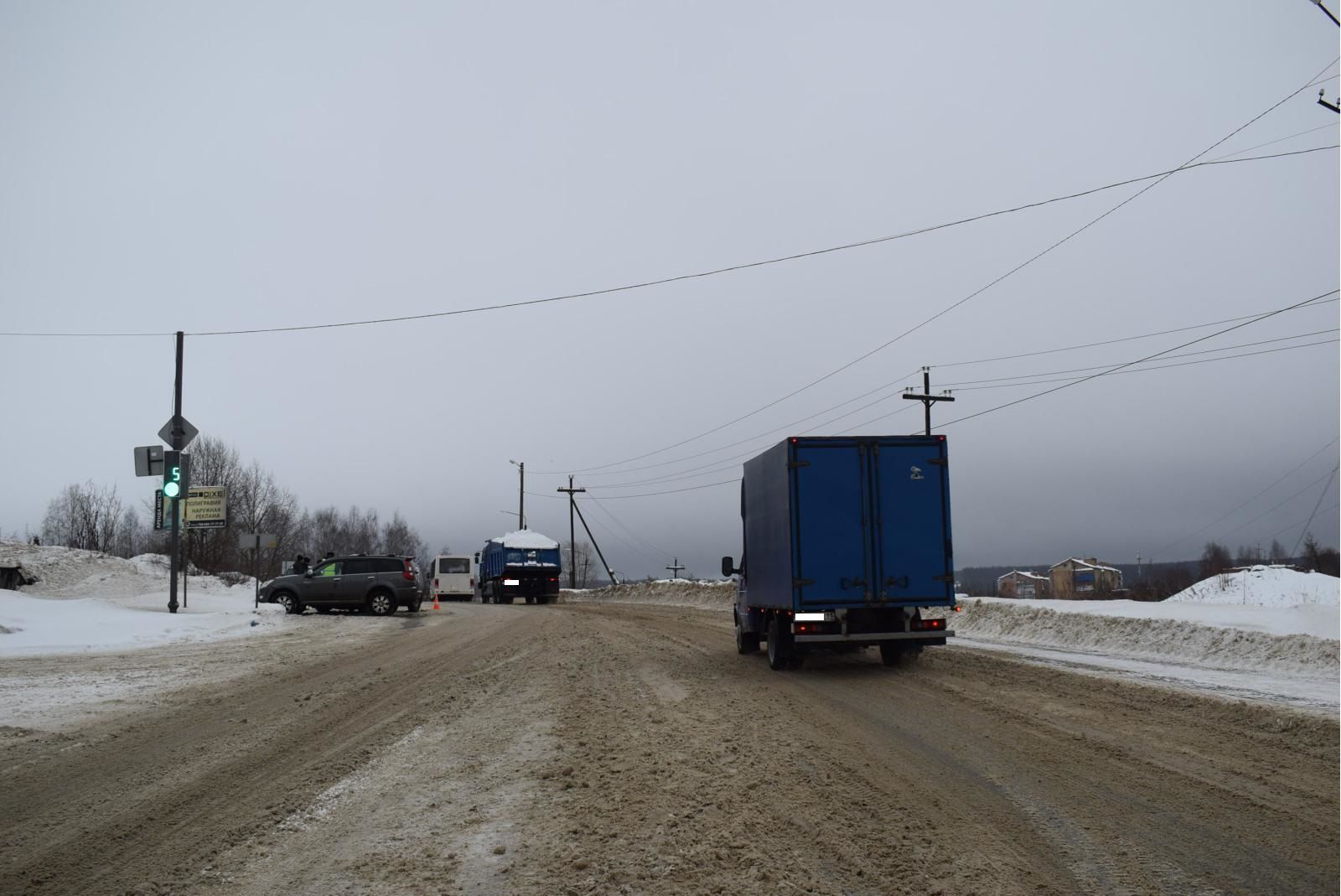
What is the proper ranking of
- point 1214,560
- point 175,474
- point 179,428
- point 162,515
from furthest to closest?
point 1214,560
point 162,515
point 179,428
point 175,474

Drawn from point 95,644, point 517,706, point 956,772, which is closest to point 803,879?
point 956,772

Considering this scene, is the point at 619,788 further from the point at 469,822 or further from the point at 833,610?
the point at 833,610

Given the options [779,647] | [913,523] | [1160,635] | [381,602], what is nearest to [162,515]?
[381,602]

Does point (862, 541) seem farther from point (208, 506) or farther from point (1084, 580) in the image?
point (1084, 580)

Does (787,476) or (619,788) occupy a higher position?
(787,476)

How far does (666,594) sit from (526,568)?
29.7ft

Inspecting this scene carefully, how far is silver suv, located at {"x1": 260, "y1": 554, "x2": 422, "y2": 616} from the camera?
31312mm

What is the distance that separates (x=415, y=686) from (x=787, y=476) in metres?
5.89

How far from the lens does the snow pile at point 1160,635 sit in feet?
46.2

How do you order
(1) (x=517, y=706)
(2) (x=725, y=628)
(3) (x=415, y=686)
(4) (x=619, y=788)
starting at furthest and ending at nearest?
(2) (x=725, y=628), (3) (x=415, y=686), (1) (x=517, y=706), (4) (x=619, y=788)

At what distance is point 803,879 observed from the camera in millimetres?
4656

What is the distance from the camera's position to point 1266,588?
1500 inches

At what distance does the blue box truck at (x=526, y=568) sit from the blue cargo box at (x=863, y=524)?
3440 cm

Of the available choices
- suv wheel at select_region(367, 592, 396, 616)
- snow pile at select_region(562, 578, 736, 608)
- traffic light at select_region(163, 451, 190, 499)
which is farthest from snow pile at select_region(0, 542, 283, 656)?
snow pile at select_region(562, 578, 736, 608)
